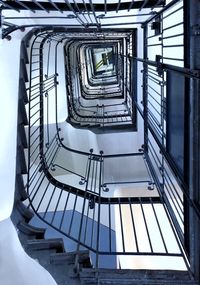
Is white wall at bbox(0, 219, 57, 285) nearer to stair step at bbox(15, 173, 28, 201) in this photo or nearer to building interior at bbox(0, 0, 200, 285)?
building interior at bbox(0, 0, 200, 285)

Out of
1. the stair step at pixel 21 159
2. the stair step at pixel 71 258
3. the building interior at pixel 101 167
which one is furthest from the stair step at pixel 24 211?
the stair step at pixel 71 258

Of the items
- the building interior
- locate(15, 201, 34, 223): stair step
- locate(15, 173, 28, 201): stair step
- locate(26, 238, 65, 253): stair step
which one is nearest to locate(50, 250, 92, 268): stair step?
the building interior

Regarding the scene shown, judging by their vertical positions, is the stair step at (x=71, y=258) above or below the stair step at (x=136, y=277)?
below

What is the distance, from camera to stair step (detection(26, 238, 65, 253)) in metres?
1.50

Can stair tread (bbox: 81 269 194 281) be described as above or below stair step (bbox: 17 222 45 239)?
above

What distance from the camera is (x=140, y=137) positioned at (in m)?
3.52

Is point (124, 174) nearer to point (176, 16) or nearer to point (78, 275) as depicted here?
point (176, 16)

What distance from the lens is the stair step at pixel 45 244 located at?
1501mm

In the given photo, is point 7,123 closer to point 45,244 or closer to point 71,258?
point 45,244

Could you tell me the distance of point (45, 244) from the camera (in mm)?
1517

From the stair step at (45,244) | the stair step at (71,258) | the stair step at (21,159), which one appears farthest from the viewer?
the stair step at (21,159)

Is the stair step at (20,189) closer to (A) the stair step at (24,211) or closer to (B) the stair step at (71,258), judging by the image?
(A) the stair step at (24,211)

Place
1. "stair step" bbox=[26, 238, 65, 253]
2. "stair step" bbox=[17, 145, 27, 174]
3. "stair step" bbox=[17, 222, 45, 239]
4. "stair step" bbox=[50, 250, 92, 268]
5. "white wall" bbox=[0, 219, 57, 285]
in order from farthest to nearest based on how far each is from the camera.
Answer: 1. "stair step" bbox=[17, 145, 27, 174]
2. "stair step" bbox=[17, 222, 45, 239]
3. "stair step" bbox=[26, 238, 65, 253]
4. "stair step" bbox=[50, 250, 92, 268]
5. "white wall" bbox=[0, 219, 57, 285]

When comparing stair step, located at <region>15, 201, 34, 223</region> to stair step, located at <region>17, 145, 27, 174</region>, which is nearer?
stair step, located at <region>15, 201, 34, 223</region>
